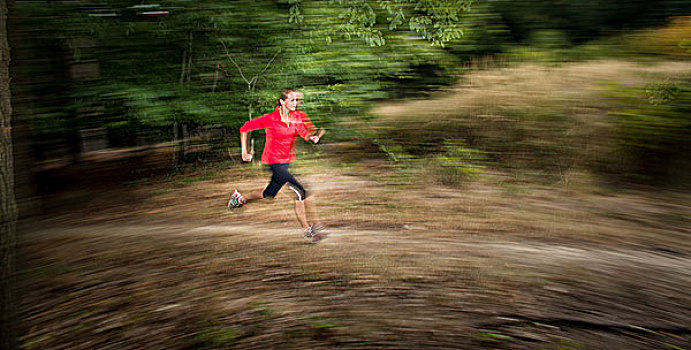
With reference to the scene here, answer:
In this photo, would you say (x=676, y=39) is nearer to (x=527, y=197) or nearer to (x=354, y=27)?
(x=527, y=197)

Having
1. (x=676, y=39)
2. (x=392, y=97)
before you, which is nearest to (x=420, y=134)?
(x=392, y=97)

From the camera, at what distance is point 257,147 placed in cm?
989

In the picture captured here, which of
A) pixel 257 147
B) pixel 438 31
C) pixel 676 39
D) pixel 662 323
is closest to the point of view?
pixel 662 323

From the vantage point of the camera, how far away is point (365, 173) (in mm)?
8820

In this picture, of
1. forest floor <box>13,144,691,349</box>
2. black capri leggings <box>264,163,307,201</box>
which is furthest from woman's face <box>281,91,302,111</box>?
forest floor <box>13,144,691,349</box>

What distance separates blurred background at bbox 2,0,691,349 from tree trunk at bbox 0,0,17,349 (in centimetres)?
10

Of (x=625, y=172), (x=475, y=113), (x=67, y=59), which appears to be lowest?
(x=625, y=172)

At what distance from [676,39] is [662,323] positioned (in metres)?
4.15

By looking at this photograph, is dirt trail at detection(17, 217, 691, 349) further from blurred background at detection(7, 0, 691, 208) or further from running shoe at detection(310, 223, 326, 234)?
blurred background at detection(7, 0, 691, 208)

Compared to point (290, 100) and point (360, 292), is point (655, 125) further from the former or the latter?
point (290, 100)

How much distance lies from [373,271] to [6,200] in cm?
316

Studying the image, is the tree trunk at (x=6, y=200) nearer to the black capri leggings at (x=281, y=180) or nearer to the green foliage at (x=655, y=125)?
the black capri leggings at (x=281, y=180)

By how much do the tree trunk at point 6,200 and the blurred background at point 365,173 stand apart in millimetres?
96

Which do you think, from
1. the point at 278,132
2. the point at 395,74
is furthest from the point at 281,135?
the point at 395,74
